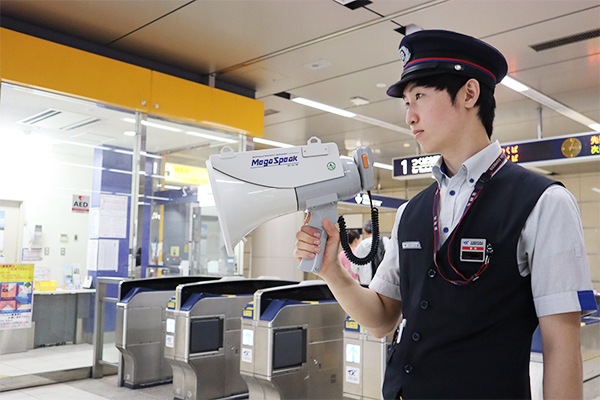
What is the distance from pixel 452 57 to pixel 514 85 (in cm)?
579

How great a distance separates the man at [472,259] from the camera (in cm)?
102

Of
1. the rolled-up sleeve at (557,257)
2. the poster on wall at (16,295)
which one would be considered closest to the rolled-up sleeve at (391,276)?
the rolled-up sleeve at (557,257)

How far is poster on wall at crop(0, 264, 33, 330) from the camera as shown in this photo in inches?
190

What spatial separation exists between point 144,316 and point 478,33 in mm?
4169

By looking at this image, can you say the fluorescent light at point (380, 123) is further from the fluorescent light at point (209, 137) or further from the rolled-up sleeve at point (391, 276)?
the rolled-up sleeve at point (391, 276)

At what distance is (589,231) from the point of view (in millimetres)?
11844

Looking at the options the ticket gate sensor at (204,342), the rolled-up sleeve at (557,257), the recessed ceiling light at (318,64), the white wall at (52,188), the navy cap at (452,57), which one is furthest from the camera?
the recessed ceiling light at (318,64)

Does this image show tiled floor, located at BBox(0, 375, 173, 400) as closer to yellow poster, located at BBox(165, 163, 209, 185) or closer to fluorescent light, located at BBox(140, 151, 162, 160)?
yellow poster, located at BBox(165, 163, 209, 185)

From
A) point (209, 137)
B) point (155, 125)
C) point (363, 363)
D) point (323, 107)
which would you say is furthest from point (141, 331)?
point (323, 107)

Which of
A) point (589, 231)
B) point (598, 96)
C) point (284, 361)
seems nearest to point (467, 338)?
point (284, 361)

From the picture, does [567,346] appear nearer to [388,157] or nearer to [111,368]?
[111,368]

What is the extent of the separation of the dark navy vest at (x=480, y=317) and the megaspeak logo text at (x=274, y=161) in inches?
16.7

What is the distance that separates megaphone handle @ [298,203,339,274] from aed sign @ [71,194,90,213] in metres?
4.80

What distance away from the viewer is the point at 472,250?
108 cm
